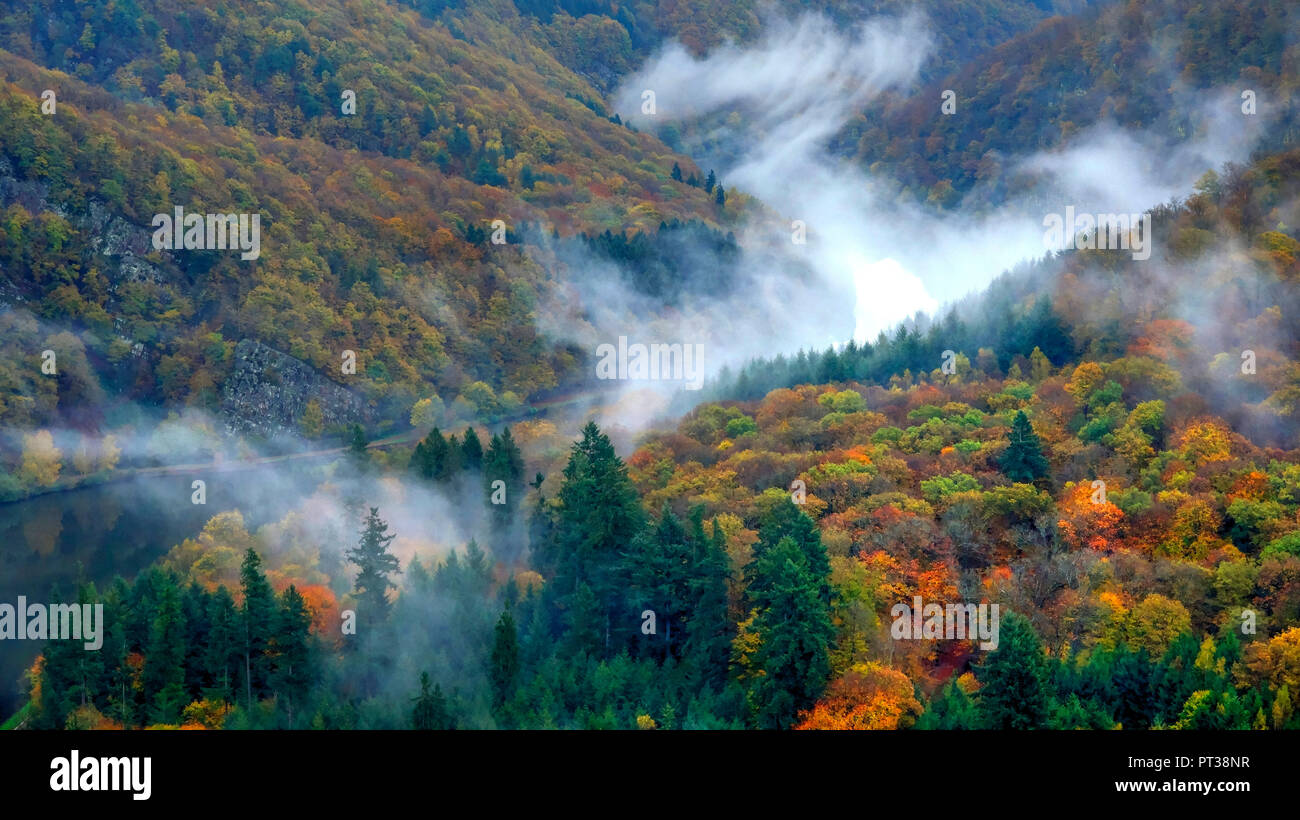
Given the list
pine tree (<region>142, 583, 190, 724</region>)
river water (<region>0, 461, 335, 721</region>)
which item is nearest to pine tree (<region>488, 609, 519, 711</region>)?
pine tree (<region>142, 583, 190, 724</region>)

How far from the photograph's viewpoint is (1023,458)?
296 ft

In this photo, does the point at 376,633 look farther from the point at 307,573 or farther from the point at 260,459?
the point at 260,459

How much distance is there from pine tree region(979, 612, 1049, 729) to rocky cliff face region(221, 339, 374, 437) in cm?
10988

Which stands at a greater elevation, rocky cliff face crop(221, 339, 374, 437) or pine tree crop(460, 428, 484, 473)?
rocky cliff face crop(221, 339, 374, 437)

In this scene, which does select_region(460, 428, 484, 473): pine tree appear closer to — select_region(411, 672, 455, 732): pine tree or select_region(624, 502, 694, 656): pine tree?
select_region(624, 502, 694, 656): pine tree

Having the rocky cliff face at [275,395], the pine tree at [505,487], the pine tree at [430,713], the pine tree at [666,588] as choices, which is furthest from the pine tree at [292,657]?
A: the rocky cliff face at [275,395]

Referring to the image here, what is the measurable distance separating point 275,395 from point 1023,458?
94564 millimetres

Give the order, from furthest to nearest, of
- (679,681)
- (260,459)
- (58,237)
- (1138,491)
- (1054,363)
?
(58,237)
(260,459)
(1054,363)
(1138,491)
(679,681)

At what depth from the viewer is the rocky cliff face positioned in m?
155

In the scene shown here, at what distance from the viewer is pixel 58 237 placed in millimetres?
167750

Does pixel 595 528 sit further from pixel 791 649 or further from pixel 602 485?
pixel 791 649

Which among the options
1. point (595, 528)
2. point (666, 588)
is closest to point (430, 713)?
point (666, 588)

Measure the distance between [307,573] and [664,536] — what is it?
24.3 metres
